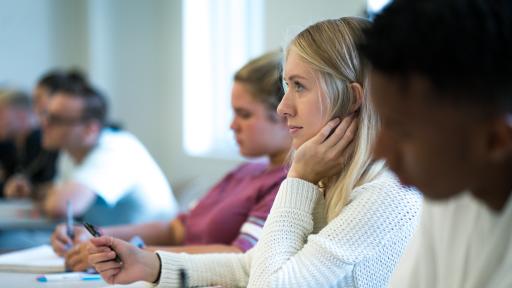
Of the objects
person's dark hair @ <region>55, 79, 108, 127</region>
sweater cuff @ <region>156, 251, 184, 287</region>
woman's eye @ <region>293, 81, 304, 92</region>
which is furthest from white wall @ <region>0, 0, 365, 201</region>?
woman's eye @ <region>293, 81, 304, 92</region>

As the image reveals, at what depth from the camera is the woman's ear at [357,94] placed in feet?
4.01

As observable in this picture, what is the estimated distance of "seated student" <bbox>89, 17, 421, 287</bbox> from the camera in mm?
1125

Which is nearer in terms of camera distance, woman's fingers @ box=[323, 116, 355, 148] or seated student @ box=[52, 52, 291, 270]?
woman's fingers @ box=[323, 116, 355, 148]

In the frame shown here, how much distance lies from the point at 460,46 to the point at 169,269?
2.76ft

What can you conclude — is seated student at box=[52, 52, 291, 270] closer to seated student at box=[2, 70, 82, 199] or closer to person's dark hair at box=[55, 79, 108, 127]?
person's dark hair at box=[55, 79, 108, 127]

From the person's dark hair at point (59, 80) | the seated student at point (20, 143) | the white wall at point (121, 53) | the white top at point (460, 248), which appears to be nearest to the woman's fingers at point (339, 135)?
the white top at point (460, 248)

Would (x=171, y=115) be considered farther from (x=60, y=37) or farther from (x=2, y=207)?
(x=2, y=207)

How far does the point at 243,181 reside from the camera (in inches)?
73.4

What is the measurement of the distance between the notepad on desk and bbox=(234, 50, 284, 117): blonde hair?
67 cm

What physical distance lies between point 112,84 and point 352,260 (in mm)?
4450

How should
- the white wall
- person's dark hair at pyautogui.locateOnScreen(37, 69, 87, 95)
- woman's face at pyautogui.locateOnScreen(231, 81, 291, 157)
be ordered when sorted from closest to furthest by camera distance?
1. woman's face at pyautogui.locateOnScreen(231, 81, 291, 157)
2. person's dark hair at pyautogui.locateOnScreen(37, 69, 87, 95)
3. the white wall

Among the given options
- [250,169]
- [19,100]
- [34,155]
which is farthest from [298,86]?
[19,100]

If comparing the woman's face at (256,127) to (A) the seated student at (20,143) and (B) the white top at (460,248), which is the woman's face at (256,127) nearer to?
(B) the white top at (460,248)

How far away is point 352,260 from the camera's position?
111cm
